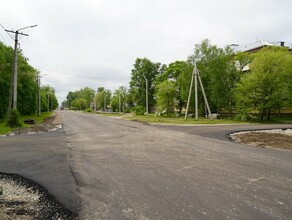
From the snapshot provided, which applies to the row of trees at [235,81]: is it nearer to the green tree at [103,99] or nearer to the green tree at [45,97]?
the green tree at [45,97]

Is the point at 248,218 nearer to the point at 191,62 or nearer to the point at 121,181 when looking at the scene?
the point at 121,181

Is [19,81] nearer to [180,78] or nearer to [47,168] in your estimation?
[180,78]

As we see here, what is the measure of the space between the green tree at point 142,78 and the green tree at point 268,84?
3539 cm

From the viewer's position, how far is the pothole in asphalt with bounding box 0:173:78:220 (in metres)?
3.77

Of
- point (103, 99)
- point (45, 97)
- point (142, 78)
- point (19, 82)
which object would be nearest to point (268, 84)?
point (19, 82)

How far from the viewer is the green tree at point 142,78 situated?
208 feet

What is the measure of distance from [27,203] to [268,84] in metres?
30.6

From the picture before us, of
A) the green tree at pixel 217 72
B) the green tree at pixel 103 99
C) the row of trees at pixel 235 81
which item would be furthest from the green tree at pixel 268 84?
the green tree at pixel 103 99

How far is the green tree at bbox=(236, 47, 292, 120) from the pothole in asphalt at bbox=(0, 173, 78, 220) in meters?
28.9

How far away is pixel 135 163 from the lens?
23.8 feet

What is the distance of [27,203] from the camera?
14.2ft

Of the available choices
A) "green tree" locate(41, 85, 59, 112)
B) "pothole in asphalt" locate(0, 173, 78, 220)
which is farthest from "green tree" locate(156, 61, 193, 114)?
"pothole in asphalt" locate(0, 173, 78, 220)

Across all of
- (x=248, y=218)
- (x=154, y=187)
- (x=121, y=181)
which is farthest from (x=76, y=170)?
(x=248, y=218)

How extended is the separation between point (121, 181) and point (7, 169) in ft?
11.8
